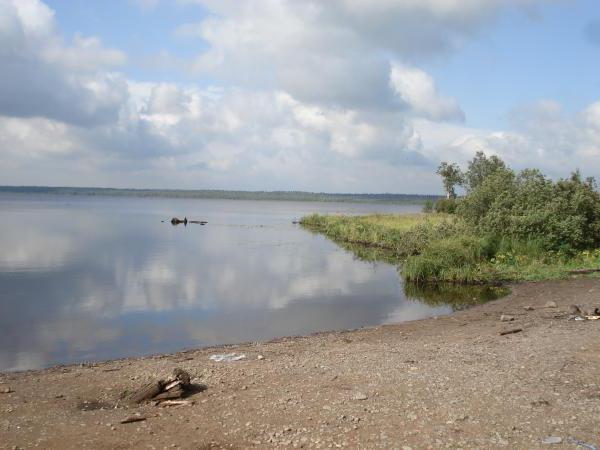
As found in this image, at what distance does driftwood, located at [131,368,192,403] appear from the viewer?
26.8 ft

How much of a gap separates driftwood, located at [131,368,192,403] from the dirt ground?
25 cm

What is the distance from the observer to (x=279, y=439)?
6598 millimetres

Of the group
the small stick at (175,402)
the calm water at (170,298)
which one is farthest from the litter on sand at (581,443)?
the calm water at (170,298)

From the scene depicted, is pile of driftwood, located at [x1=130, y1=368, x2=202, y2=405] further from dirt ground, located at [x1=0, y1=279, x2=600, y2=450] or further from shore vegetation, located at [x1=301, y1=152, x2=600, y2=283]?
shore vegetation, located at [x1=301, y1=152, x2=600, y2=283]

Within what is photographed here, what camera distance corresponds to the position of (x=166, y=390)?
27.1ft

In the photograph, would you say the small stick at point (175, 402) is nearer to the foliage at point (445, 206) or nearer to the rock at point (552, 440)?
the rock at point (552, 440)

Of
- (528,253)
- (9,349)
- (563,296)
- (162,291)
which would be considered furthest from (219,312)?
(528,253)

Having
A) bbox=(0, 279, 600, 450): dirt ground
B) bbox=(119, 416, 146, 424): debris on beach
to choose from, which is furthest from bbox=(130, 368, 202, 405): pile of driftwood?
bbox=(119, 416, 146, 424): debris on beach

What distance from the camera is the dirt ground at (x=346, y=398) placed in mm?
6625

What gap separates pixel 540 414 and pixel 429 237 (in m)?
25.3

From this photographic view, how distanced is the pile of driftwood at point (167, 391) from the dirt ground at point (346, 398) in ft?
0.70

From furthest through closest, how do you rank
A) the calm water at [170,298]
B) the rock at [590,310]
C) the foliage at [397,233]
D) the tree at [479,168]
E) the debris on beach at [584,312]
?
the tree at [479,168]
the foliage at [397,233]
the calm water at [170,298]
the rock at [590,310]
the debris on beach at [584,312]

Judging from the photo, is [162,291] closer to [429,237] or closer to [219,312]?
[219,312]

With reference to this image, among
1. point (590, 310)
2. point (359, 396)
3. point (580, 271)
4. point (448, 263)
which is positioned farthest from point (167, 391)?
point (580, 271)
